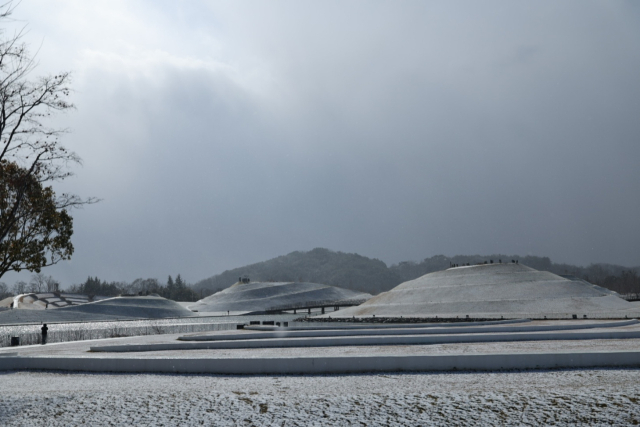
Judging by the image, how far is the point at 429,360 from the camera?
1786cm

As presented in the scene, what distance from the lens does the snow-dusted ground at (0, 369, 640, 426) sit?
1207 cm

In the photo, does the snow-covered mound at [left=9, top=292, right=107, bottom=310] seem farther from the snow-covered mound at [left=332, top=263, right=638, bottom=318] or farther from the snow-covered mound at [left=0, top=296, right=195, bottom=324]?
the snow-covered mound at [left=332, top=263, right=638, bottom=318]

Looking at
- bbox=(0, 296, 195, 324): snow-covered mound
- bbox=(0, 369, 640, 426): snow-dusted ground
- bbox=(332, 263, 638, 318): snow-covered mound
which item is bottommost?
bbox=(0, 296, 195, 324): snow-covered mound

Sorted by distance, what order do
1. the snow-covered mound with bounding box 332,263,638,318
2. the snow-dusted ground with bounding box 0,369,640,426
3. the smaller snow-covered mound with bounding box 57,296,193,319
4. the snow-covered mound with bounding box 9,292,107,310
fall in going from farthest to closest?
1. the snow-covered mound with bounding box 9,292,107,310
2. the smaller snow-covered mound with bounding box 57,296,193,319
3. the snow-covered mound with bounding box 332,263,638,318
4. the snow-dusted ground with bounding box 0,369,640,426

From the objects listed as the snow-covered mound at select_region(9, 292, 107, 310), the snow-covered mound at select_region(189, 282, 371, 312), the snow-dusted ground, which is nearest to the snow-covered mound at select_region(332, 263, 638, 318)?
the snow-dusted ground

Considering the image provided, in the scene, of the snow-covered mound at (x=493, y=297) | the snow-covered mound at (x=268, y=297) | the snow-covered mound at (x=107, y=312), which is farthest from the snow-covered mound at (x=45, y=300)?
the snow-covered mound at (x=493, y=297)

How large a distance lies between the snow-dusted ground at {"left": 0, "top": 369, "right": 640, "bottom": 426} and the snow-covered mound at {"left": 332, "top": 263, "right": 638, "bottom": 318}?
53.8 meters

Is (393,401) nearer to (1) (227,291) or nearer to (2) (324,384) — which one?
(2) (324,384)

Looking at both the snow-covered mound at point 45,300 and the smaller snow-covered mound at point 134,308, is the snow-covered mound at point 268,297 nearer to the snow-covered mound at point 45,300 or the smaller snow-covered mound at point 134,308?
the smaller snow-covered mound at point 134,308

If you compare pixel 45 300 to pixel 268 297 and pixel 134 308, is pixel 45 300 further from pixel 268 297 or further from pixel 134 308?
pixel 268 297

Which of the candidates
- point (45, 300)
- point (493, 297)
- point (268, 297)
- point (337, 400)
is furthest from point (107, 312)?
point (337, 400)

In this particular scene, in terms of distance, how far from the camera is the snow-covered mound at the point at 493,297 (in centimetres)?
7112

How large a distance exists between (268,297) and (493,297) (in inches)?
4017

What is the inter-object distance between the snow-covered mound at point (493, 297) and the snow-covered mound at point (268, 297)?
70948 mm
